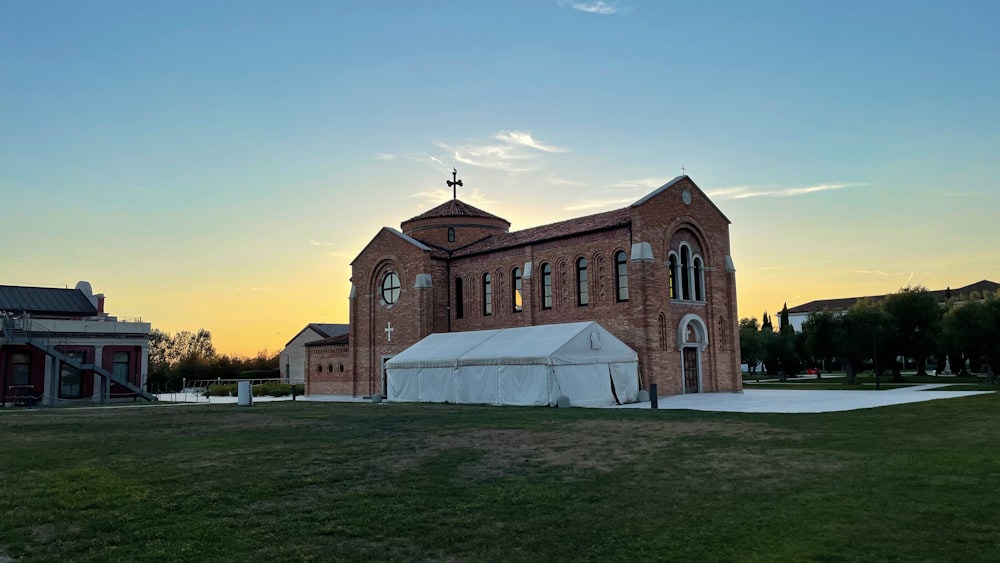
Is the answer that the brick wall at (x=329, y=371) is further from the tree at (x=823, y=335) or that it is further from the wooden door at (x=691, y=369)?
the tree at (x=823, y=335)

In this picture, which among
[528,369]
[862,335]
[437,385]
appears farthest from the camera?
[862,335]

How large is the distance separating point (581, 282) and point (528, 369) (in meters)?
6.45

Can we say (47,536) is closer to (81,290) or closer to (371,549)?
(371,549)

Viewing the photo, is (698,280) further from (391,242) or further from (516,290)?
(391,242)

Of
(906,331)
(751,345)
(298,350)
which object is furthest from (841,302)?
(298,350)

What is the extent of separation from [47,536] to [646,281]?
23580 mm

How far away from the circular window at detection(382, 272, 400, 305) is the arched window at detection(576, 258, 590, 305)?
11050 mm

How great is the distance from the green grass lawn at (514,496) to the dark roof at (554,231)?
52.1ft

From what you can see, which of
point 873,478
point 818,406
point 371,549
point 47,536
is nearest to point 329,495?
point 371,549

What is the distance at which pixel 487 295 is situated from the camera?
3422 centimetres

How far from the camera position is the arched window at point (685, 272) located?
3017 centimetres

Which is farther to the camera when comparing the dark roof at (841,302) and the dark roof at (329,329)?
the dark roof at (841,302)

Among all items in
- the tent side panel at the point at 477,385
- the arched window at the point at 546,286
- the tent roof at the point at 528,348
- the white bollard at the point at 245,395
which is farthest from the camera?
the arched window at the point at 546,286

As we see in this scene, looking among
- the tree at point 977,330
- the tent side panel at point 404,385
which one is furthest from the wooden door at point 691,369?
the tree at point 977,330
